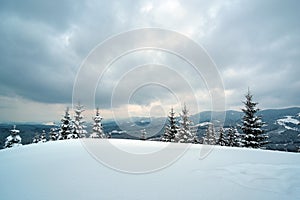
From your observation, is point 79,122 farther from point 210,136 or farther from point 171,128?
point 210,136

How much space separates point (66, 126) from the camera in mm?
21609

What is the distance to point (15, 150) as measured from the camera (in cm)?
585

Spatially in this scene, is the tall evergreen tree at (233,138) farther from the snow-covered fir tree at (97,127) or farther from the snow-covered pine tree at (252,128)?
the snow-covered fir tree at (97,127)

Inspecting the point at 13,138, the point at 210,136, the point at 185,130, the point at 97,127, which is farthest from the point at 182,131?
the point at 13,138

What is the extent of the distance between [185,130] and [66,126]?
45.9ft

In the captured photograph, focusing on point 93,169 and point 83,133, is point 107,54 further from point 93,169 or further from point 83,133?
point 83,133

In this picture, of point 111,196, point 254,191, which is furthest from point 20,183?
point 254,191

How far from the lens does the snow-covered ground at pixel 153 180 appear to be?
2754 mm

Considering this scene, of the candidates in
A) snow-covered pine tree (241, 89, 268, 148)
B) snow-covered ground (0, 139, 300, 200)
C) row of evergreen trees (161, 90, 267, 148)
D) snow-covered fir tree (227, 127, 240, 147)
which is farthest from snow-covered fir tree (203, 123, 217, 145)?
snow-covered ground (0, 139, 300, 200)

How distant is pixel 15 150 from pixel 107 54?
14.3 feet

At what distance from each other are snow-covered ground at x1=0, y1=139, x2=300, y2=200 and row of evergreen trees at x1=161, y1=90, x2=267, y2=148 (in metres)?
14.2

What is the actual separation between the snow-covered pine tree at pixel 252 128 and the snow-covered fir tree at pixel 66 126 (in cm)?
1807

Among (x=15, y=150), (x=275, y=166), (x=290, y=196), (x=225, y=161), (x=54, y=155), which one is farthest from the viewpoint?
(x=15, y=150)

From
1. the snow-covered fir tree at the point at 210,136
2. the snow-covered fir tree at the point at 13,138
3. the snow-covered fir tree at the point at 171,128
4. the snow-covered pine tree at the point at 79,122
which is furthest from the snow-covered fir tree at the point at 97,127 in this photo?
the snow-covered fir tree at the point at 210,136
